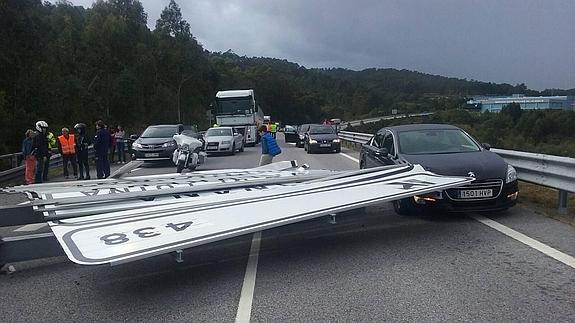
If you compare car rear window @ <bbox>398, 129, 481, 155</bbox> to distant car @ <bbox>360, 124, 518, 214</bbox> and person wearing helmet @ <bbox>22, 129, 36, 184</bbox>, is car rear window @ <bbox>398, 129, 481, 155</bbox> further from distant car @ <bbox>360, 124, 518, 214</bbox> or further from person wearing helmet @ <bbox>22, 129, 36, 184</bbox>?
person wearing helmet @ <bbox>22, 129, 36, 184</bbox>

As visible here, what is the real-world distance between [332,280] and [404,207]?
11.5ft

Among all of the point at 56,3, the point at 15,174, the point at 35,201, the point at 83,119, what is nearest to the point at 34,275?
the point at 35,201

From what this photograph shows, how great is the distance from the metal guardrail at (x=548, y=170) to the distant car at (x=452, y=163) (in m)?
0.72

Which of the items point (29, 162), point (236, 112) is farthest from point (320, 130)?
point (29, 162)

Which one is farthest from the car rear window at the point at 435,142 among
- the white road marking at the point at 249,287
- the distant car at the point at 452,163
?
the white road marking at the point at 249,287

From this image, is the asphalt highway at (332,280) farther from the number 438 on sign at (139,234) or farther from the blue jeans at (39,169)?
the blue jeans at (39,169)

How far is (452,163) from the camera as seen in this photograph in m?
8.56

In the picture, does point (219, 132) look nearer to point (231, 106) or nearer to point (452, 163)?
point (231, 106)

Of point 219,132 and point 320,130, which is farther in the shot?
point 320,130

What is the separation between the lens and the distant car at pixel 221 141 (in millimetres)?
27422

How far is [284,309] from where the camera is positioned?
478cm

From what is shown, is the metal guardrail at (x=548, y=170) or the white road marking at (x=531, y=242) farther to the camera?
the metal guardrail at (x=548, y=170)

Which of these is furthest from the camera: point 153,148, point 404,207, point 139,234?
point 153,148

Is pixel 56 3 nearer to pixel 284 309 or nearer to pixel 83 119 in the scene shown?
pixel 83 119
